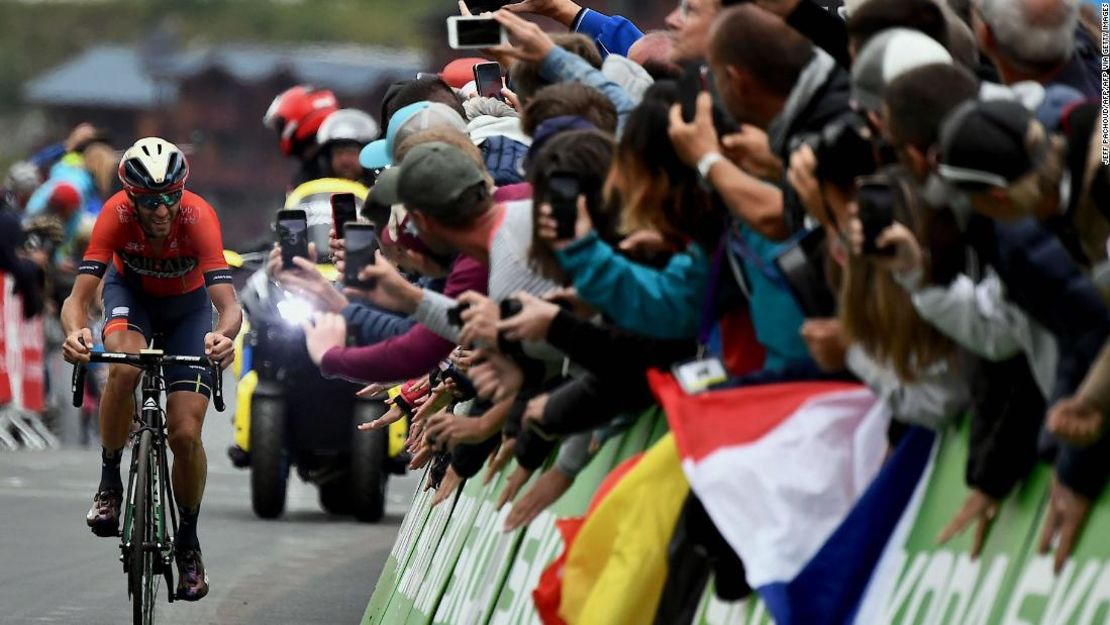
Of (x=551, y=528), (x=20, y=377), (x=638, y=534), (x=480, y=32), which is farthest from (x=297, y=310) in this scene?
(x=20, y=377)

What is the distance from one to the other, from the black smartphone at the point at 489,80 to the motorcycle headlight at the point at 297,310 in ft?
11.0

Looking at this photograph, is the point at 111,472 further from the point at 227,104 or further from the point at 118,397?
the point at 227,104

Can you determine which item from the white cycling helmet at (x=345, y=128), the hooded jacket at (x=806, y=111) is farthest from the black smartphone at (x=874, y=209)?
the white cycling helmet at (x=345, y=128)

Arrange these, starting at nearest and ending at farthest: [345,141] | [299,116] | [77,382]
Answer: [77,382]
[345,141]
[299,116]

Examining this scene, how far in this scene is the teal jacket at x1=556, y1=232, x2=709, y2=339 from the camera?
6289 mm

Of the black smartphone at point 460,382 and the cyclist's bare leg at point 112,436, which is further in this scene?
the cyclist's bare leg at point 112,436

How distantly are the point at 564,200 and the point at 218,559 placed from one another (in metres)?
9.54

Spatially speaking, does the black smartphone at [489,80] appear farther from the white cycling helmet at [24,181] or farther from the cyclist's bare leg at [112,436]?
the white cycling helmet at [24,181]

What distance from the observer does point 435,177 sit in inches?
286

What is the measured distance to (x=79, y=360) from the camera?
465 inches

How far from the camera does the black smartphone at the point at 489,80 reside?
38.0 ft

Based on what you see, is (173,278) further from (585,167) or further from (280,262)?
(585,167)

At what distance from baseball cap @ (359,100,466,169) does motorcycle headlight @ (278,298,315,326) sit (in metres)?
1.44

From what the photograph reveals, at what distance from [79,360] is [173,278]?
129 cm
